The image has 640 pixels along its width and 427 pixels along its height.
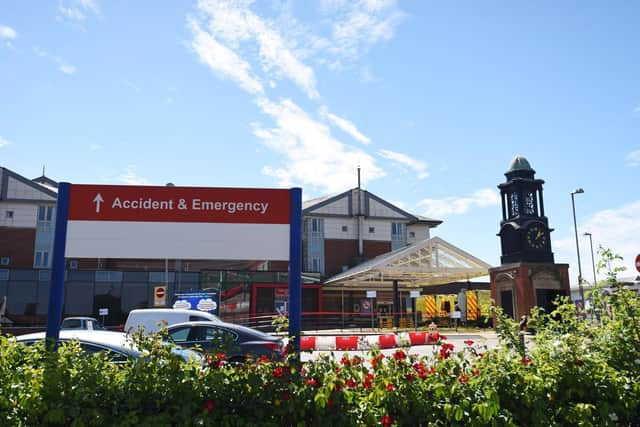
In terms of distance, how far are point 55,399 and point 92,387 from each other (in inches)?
11.3

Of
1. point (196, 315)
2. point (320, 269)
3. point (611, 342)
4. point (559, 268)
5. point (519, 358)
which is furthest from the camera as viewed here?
point (320, 269)

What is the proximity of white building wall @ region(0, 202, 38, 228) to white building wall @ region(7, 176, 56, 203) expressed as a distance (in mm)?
780

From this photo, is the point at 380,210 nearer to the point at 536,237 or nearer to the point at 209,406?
the point at 536,237

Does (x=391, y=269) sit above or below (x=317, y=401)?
above

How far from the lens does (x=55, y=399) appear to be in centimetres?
438

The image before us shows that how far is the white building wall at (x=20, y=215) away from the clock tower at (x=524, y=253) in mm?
41954

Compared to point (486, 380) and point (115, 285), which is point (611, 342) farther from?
point (115, 285)

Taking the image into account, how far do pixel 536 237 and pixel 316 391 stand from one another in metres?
27.8

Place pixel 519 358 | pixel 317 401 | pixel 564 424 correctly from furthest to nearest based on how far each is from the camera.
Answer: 1. pixel 519 358
2. pixel 564 424
3. pixel 317 401

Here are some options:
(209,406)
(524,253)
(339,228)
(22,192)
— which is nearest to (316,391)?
(209,406)

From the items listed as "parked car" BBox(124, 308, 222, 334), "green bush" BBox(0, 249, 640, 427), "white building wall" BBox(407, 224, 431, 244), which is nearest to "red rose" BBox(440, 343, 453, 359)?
"green bush" BBox(0, 249, 640, 427)

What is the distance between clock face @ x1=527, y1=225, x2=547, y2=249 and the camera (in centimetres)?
2950

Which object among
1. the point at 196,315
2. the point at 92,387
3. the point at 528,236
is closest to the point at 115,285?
the point at 196,315

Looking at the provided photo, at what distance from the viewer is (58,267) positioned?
683 centimetres
